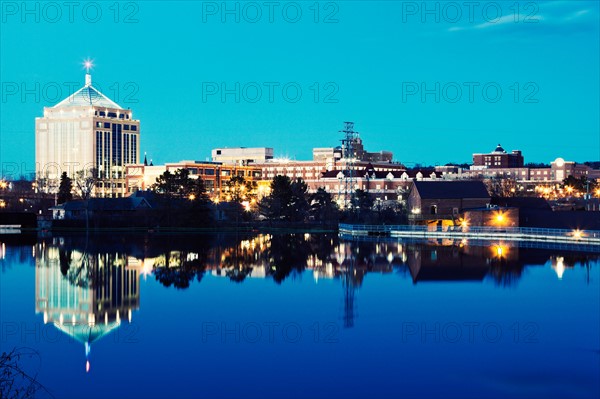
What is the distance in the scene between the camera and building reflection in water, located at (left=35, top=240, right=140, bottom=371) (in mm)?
24672

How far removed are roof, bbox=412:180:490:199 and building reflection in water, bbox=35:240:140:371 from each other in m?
40.5

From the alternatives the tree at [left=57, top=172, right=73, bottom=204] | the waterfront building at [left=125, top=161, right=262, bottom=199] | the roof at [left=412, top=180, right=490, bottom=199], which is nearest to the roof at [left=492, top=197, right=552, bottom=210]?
the roof at [left=412, top=180, right=490, bottom=199]

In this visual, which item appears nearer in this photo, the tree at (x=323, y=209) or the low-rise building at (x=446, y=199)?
the low-rise building at (x=446, y=199)

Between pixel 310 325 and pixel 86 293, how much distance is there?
35.6 feet

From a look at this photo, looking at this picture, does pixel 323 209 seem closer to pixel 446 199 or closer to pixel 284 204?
pixel 284 204

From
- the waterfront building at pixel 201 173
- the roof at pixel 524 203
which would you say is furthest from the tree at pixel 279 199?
the waterfront building at pixel 201 173

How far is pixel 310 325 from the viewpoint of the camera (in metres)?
24.7

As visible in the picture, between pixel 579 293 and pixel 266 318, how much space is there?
12.5m

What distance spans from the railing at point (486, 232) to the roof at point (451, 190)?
10166 millimetres

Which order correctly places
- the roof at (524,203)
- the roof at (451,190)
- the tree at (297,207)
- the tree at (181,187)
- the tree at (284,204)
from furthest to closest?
the tree at (297,207) → the tree at (284,204) → the tree at (181,187) → the roof at (451,190) → the roof at (524,203)

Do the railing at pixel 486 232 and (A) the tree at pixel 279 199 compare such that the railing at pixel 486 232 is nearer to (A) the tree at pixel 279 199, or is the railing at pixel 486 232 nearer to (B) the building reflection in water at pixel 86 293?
(A) the tree at pixel 279 199

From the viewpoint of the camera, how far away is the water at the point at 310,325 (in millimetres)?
17812

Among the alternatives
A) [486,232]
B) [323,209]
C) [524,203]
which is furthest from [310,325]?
[323,209]

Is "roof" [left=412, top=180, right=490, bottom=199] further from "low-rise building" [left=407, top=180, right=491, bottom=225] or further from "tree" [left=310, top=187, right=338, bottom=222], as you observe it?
"tree" [left=310, top=187, right=338, bottom=222]
